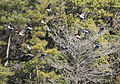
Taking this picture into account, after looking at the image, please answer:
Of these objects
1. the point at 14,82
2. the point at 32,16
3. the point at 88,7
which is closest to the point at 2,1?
the point at 32,16

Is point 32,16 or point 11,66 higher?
point 32,16

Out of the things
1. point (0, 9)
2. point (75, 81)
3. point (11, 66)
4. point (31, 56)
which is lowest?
point (11, 66)

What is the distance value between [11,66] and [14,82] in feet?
5.92

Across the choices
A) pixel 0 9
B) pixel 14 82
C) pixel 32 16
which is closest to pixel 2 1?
pixel 0 9

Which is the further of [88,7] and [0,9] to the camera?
[88,7]

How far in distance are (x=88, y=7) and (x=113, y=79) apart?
6.29 m

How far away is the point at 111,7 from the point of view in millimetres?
17922

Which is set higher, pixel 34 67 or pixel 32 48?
pixel 32 48

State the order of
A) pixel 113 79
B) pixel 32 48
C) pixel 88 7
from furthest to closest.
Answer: pixel 88 7 < pixel 113 79 < pixel 32 48

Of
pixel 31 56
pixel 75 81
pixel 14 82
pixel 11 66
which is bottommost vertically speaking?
pixel 14 82

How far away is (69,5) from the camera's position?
18797mm

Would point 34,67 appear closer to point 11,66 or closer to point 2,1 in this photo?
point 11,66

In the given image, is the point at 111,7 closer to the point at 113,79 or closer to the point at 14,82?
the point at 113,79

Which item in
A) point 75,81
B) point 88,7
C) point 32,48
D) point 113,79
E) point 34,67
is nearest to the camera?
point 75,81
